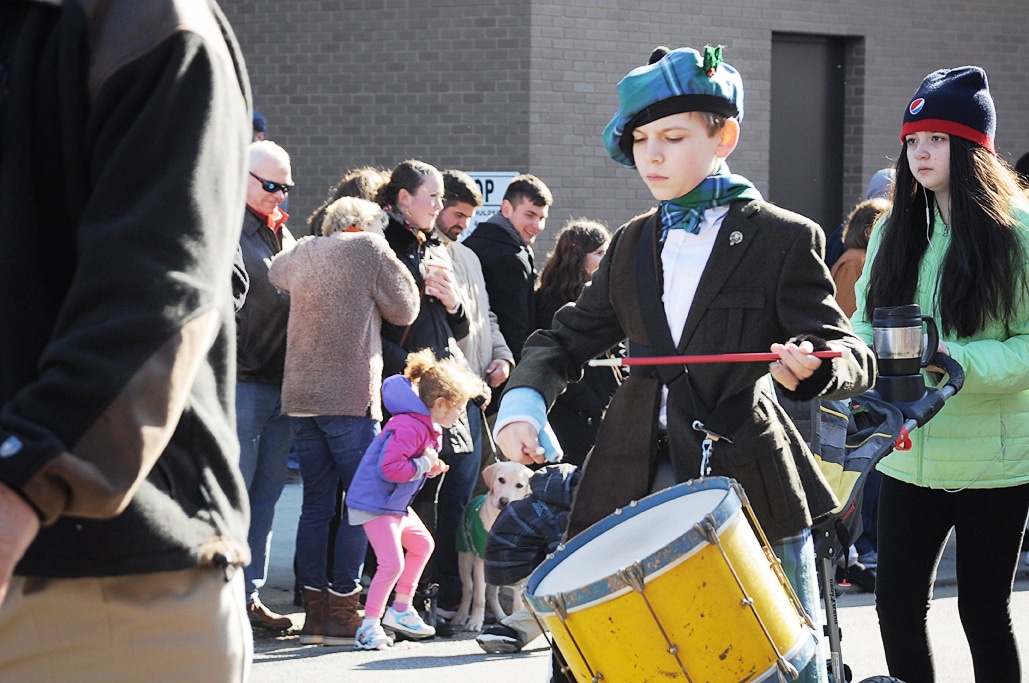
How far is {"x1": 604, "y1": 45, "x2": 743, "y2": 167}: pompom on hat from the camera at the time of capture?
3.58 m

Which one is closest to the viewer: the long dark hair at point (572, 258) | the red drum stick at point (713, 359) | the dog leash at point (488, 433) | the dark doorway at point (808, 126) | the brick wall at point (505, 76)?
the red drum stick at point (713, 359)

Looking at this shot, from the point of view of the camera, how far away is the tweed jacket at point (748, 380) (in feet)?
11.5

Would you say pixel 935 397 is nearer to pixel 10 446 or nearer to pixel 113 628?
pixel 113 628

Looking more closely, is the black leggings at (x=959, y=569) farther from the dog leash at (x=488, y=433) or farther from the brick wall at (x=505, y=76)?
the brick wall at (x=505, y=76)

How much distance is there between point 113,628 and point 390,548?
480 cm

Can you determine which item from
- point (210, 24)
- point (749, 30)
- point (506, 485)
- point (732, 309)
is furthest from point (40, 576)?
point (749, 30)

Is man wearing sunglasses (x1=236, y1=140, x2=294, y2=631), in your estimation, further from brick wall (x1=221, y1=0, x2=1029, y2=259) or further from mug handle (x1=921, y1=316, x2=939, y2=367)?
brick wall (x1=221, y1=0, x2=1029, y2=259)

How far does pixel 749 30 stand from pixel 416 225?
20.5 ft

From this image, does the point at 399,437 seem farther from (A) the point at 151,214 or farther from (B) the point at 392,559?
(A) the point at 151,214

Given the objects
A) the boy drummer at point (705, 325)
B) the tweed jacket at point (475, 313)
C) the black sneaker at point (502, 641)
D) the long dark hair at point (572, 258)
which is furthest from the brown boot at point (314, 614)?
the boy drummer at point (705, 325)

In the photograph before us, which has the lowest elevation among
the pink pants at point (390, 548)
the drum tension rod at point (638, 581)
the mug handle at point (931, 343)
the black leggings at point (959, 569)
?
the pink pants at point (390, 548)

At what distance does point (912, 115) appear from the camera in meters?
4.70

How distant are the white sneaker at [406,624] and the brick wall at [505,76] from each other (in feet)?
19.2

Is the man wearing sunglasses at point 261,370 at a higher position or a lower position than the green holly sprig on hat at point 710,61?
lower
